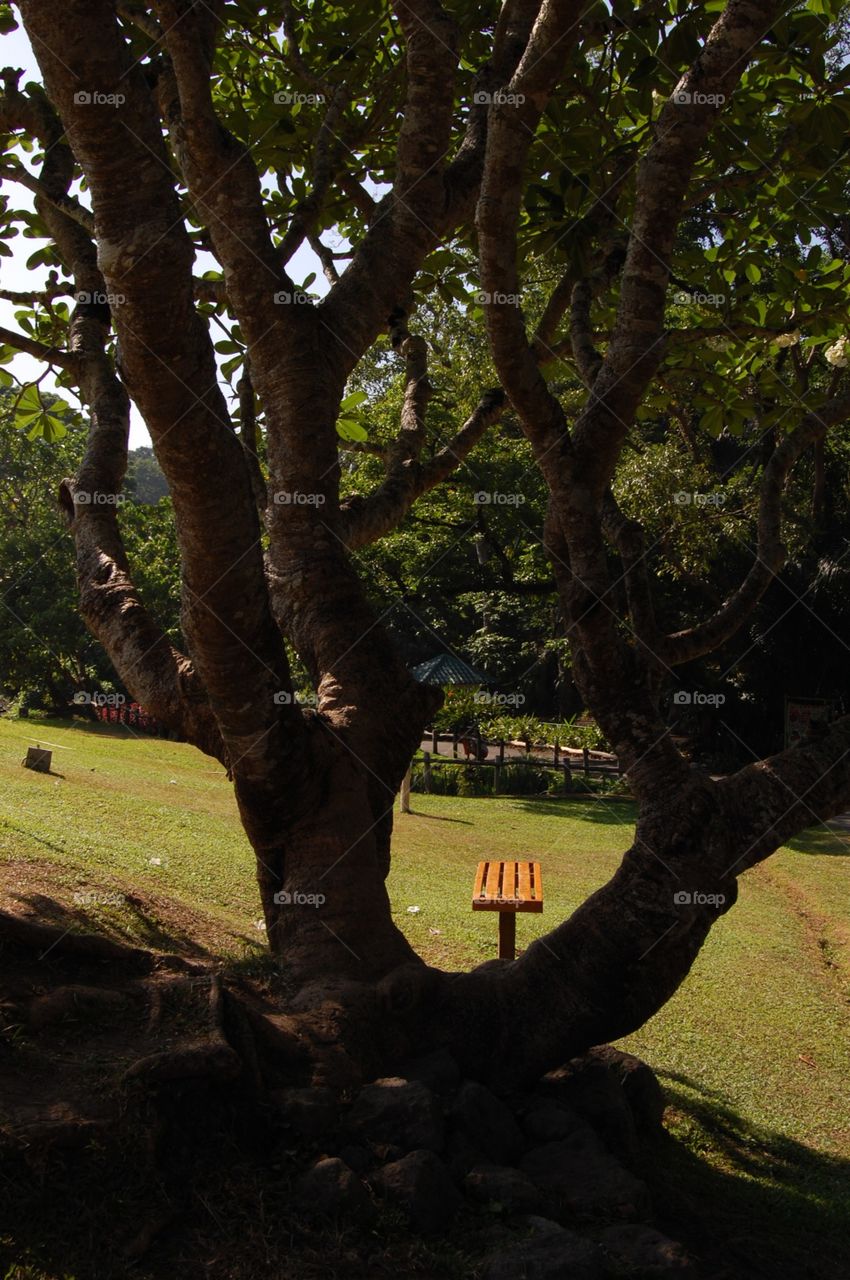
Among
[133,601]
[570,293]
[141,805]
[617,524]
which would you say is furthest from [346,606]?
[141,805]

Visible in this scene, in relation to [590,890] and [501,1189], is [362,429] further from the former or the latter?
[590,890]

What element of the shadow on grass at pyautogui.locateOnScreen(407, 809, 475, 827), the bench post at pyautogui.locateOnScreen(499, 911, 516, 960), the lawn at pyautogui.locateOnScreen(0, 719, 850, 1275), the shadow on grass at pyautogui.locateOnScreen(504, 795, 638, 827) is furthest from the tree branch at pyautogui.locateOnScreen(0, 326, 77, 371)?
the shadow on grass at pyautogui.locateOnScreen(504, 795, 638, 827)

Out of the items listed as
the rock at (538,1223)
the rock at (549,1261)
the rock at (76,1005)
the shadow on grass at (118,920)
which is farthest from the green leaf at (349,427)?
the rock at (549,1261)

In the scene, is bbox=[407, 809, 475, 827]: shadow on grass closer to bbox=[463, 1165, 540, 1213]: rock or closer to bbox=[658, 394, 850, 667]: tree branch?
bbox=[658, 394, 850, 667]: tree branch

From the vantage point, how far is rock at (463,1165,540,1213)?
2996mm

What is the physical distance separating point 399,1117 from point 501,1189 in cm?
36

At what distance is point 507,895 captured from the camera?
700 centimetres

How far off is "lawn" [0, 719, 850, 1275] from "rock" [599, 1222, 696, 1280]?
2.84ft

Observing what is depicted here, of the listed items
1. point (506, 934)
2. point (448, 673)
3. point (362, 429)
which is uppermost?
point (362, 429)

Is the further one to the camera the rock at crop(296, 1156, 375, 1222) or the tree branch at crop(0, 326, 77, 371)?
the tree branch at crop(0, 326, 77, 371)

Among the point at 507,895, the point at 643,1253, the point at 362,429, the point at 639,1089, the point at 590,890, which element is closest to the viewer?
the point at 643,1253

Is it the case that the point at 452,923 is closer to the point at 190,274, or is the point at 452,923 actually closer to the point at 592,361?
the point at 592,361

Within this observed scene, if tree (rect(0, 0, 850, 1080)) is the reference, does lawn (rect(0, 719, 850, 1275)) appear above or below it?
below

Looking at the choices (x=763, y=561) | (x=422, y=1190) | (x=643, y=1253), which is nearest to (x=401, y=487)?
(x=763, y=561)
